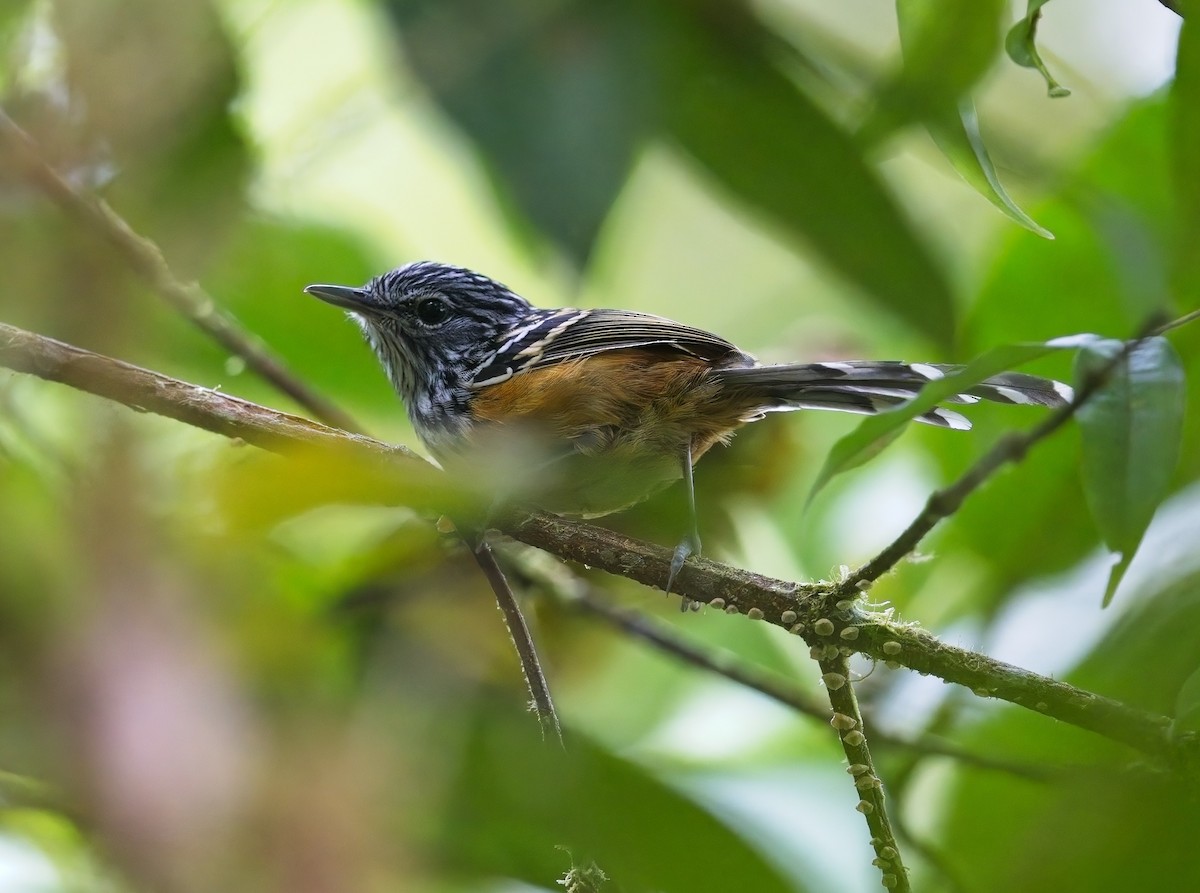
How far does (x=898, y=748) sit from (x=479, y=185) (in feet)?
4.87

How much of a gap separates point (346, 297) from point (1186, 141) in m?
2.40

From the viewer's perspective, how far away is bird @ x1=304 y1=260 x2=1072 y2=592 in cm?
280

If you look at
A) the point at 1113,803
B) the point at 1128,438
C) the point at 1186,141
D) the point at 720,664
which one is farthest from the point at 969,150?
the point at 720,664

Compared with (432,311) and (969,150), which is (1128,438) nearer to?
(969,150)

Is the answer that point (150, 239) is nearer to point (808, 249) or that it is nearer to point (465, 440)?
point (465, 440)

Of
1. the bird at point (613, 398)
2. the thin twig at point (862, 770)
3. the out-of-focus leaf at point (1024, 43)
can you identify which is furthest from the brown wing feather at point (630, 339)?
the out-of-focus leaf at point (1024, 43)

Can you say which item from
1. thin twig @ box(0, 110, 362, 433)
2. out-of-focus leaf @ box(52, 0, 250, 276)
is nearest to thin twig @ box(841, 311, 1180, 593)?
thin twig @ box(0, 110, 362, 433)

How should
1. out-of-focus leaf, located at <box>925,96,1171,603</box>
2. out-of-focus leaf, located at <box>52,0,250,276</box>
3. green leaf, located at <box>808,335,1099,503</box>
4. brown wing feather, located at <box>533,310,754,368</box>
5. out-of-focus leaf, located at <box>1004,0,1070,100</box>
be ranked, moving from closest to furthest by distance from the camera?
green leaf, located at <box>808,335,1099,503</box>, out-of-focus leaf, located at <box>1004,0,1070,100</box>, out-of-focus leaf, located at <box>52,0,250,276</box>, out-of-focus leaf, located at <box>925,96,1171,603</box>, brown wing feather, located at <box>533,310,754,368</box>

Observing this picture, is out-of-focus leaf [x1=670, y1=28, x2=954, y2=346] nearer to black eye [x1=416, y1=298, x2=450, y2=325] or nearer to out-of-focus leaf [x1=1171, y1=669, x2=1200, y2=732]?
out-of-focus leaf [x1=1171, y1=669, x2=1200, y2=732]

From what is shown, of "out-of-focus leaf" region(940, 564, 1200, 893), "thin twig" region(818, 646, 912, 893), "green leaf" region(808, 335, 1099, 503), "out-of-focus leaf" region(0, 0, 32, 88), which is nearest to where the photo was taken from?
"out-of-focus leaf" region(940, 564, 1200, 893)

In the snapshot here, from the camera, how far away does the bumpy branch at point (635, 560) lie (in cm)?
156

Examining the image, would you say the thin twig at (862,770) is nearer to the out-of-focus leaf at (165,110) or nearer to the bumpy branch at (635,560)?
the bumpy branch at (635,560)

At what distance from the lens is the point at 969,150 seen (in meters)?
1.41

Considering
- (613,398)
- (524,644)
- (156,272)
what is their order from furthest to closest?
(613,398) → (156,272) → (524,644)
